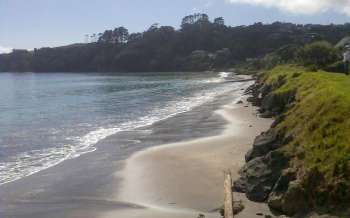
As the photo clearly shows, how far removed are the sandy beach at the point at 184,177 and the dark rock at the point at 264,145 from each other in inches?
41.1

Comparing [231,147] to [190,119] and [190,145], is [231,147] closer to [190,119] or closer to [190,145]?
[190,145]

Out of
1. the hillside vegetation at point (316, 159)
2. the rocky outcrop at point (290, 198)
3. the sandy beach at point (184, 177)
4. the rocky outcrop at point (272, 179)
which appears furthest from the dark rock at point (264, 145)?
the rocky outcrop at point (290, 198)

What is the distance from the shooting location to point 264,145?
58.8 feet

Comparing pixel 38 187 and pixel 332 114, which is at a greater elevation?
pixel 332 114

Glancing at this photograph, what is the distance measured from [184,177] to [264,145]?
328cm

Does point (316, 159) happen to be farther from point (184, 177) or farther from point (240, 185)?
point (184, 177)

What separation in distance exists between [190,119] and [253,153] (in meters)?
21.7

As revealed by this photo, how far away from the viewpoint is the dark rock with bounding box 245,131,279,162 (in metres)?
17.7

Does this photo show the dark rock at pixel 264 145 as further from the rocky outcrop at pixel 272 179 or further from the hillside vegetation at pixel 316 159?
the hillside vegetation at pixel 316 159

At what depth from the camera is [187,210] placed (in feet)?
48.8

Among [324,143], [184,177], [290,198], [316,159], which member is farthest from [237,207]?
[184,177]

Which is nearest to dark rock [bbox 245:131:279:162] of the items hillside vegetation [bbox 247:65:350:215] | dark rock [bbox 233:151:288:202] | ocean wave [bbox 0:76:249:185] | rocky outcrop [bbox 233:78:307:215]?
rocky outcrop [bbox 233:78:307:215]

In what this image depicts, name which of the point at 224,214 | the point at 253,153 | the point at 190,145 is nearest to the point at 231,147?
the point at 190,145

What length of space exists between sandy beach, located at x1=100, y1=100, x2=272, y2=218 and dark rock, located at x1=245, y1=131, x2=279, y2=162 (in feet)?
3.43
